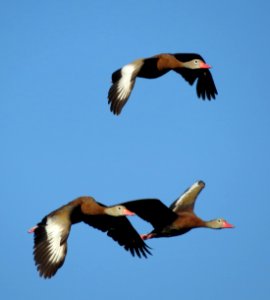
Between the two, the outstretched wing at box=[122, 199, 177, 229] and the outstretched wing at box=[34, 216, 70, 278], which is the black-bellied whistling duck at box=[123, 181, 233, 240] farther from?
the outstretched wing at box=[34, 216, 70, 278]

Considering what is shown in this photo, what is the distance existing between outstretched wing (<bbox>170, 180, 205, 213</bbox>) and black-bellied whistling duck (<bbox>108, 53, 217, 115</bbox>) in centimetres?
197

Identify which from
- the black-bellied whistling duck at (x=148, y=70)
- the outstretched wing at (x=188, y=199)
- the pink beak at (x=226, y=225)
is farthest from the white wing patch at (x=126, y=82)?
the pink beak at (x=226, y=225)

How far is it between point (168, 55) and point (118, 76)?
97 cm

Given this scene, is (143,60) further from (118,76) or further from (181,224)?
(181,224)

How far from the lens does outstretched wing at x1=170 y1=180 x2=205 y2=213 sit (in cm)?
1764

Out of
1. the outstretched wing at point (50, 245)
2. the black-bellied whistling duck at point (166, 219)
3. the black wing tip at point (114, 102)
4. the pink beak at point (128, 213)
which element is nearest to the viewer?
the outstretched wing at point (50, 245)

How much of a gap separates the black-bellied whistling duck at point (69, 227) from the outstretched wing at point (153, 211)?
190mm

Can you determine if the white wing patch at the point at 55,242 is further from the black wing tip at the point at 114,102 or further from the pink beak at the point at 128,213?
the black wing tip at the point at 114,102

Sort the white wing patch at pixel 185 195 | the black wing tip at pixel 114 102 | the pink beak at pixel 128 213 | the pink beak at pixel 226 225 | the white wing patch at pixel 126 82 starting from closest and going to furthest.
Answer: the pink beak at pixel 128 213
the black wing tip at pixel 114 102
the white wing patch at pixel 126 82
the pink beak at pixel 226 225
the white wing patch at pixel 185 195

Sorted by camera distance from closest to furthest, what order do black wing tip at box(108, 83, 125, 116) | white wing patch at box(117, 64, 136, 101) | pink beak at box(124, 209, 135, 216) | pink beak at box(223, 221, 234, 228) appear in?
pink beak at box(124, 209, 135, 216) < black wing tip at box(108, 83, 125, 116) < white wing patch at box(117, 64, 136, 101) < pink beak at box(223, 221, 234, 228)

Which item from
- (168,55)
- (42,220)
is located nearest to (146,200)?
(42,220)

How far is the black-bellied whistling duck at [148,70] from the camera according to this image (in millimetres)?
16938

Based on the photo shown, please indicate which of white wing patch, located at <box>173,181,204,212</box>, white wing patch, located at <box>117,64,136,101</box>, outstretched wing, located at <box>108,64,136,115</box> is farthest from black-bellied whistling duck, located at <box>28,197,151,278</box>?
white wing patch, located at <box>117,64,136,101</box>

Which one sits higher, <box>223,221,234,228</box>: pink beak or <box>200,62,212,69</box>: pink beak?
<box>200,62,212,69</box>: pink beak
